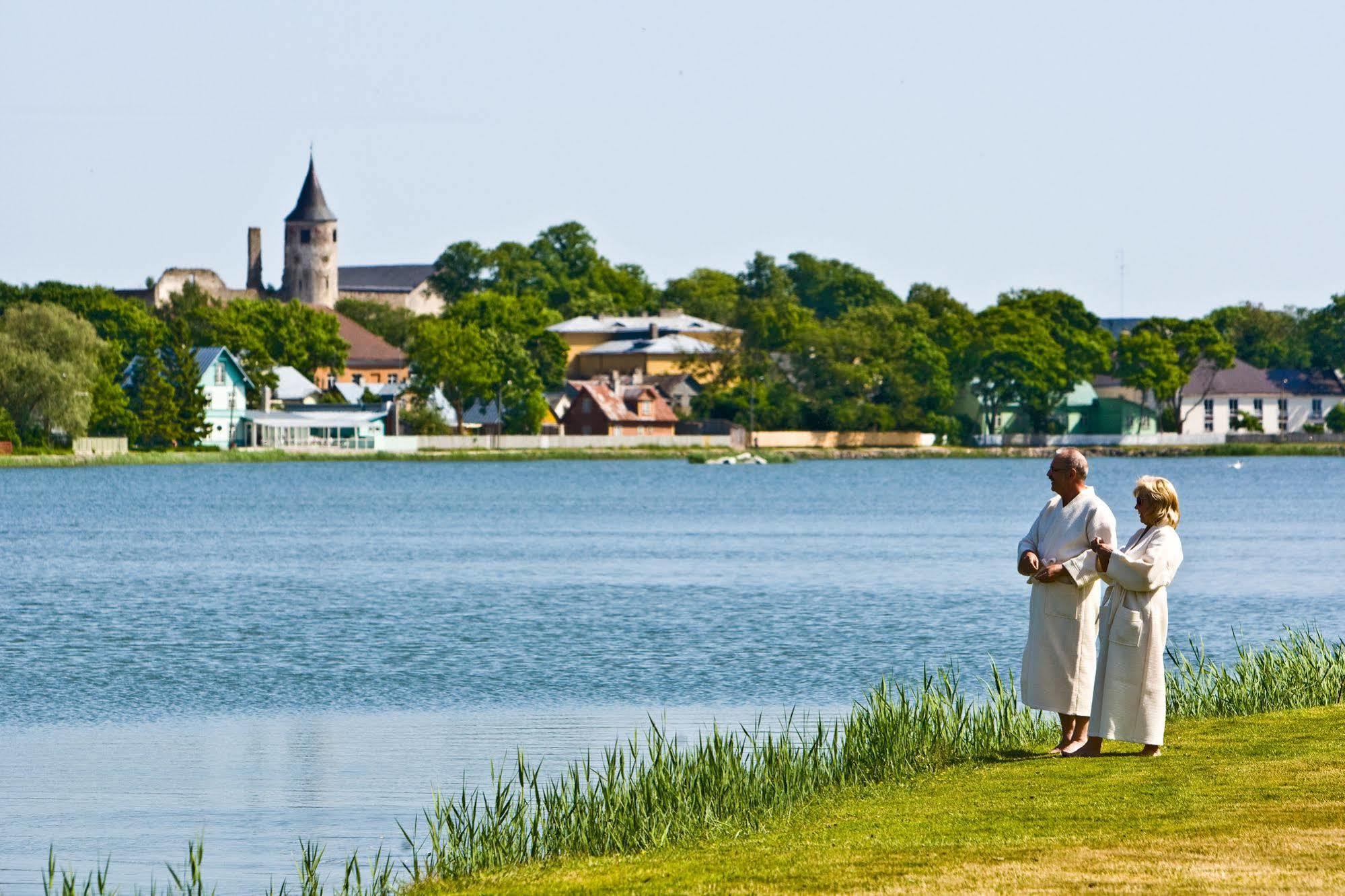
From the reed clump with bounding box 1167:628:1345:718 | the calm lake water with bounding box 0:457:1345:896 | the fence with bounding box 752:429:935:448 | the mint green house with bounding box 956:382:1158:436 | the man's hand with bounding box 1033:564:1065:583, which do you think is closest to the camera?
the man's hand with bounding box 1033:564:1065:583

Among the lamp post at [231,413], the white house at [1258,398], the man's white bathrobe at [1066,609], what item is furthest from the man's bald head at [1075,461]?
the white house at [1258,398]

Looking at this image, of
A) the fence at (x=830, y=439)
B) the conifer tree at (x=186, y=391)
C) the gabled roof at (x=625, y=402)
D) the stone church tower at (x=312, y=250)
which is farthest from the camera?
the stone church tower at (x=312, y=250)

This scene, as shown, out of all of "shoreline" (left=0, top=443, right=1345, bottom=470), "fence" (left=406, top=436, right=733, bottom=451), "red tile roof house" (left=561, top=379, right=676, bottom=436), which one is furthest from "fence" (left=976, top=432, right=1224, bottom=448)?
"red tile roof house" (left=561, top=379, right=676, bottom=436)

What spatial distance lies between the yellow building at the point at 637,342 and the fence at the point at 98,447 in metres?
51.2

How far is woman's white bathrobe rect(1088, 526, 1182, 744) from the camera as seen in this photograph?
10961 millimetres

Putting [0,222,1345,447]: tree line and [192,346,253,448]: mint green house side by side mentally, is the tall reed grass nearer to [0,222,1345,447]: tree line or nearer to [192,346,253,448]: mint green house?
[0,222,1345,447]: tree line

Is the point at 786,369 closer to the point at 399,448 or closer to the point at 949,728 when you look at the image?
the point at 399,448

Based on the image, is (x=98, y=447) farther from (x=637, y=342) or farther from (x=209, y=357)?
(x=637, y=342)

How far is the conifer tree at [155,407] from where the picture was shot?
10219 cm

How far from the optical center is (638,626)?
92.3 ft

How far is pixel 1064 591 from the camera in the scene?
444 inches

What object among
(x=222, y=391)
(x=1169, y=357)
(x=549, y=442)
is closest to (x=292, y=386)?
(x=222, y=391)

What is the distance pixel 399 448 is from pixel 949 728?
359 ft

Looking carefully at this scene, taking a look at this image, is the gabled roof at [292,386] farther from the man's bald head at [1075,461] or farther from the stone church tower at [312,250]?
the man's bald head at [1075,461]
